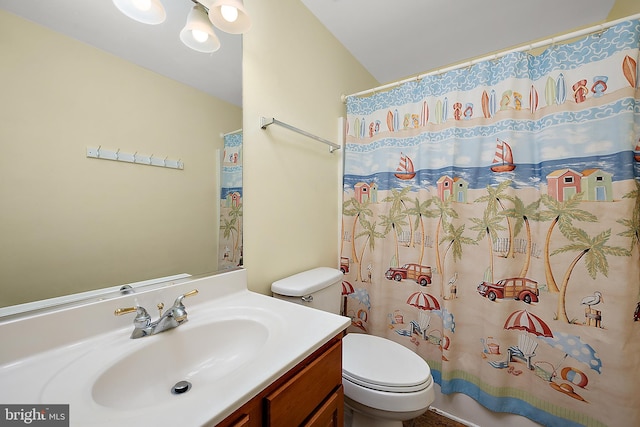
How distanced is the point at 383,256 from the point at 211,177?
118 cm

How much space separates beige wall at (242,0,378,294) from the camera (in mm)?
1168

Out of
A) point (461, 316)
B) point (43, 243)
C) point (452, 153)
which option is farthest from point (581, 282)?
point (43, 243)

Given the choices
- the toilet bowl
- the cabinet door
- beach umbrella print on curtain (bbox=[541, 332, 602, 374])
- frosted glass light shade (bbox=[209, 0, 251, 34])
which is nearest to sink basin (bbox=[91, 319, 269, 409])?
the cabinet door

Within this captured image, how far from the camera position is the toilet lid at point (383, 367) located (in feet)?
3.30

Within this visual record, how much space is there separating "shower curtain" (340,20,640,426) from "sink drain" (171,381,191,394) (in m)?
1.24

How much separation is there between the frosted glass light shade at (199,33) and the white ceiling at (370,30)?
23 mm

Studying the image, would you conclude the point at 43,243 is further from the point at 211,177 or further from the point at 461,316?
the point at 461,316

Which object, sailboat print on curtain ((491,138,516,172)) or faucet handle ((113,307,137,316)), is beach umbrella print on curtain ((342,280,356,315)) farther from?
faucet handle ((113,307,137,316))

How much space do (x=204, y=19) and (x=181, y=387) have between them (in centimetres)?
134

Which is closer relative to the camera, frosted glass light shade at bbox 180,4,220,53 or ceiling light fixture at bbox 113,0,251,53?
ceiling light fixture at bbox 113,0,251,53

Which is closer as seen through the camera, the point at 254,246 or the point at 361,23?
the point at 254,246

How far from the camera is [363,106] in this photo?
1.73 metres

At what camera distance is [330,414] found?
2.54 ft

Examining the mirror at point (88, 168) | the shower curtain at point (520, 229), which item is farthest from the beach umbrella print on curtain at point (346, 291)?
the mirror at point (88, 168)
